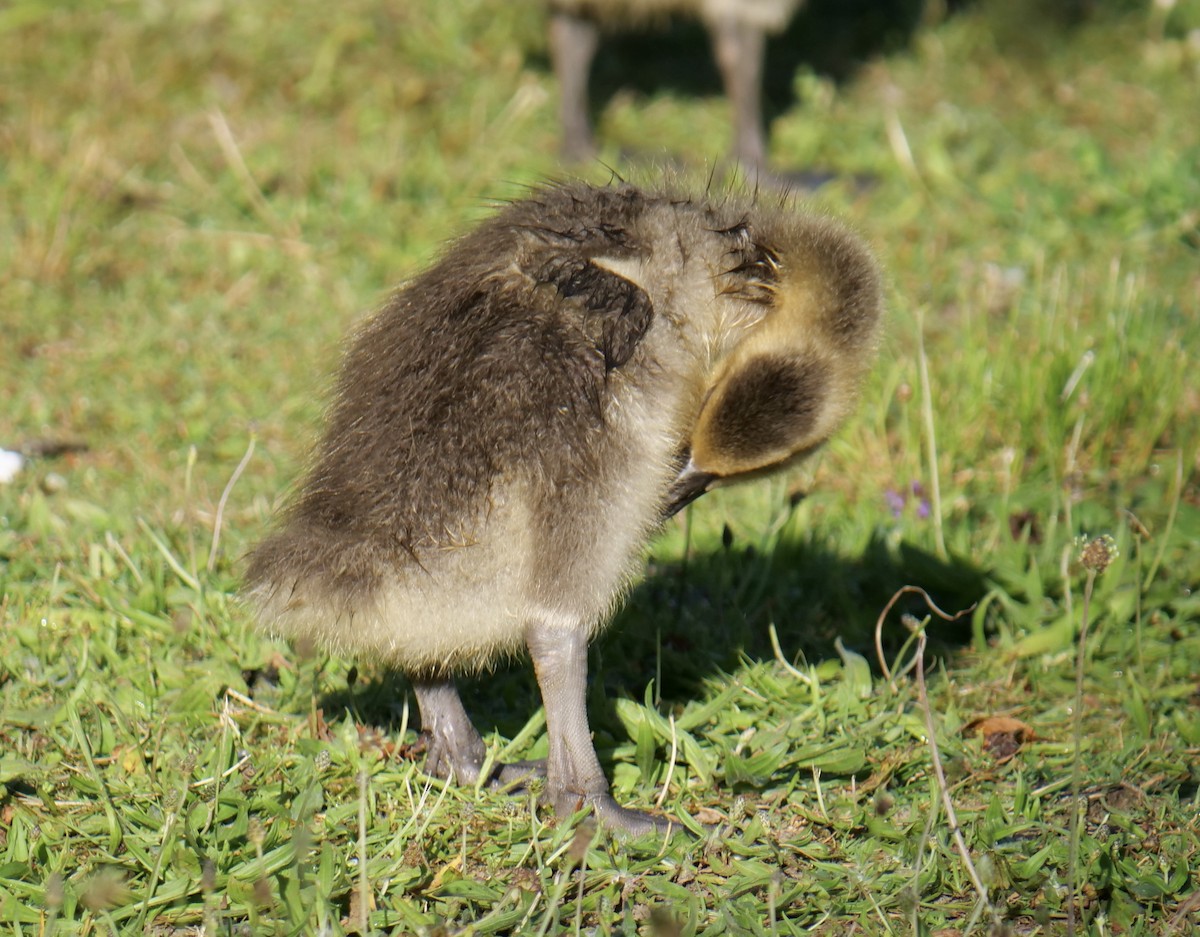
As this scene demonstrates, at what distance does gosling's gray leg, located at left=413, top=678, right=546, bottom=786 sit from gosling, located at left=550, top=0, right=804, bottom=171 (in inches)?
159

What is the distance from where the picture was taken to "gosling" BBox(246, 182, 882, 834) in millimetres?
2814

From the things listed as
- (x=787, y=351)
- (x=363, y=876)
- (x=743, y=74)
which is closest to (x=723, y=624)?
(x=787, y=351)

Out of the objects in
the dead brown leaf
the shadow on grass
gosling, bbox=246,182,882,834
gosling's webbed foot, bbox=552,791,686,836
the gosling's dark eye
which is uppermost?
the gosling's dark eye

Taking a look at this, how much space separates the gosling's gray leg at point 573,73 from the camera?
6.80m

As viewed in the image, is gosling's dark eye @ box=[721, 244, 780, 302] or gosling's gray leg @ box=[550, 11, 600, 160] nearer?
gosling's dark eye @ box=[721, 244, 780, 302]

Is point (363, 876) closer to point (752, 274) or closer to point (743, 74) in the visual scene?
point (752, 274)

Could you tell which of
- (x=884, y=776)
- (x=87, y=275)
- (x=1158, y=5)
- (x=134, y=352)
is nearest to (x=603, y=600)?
(x=884, y=776)

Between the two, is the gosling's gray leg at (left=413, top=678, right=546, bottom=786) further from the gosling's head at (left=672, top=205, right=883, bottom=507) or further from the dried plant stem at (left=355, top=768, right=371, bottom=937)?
the gosling's head at (left=672, top=205, right=883, bottom=507)

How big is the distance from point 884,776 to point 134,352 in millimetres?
3364

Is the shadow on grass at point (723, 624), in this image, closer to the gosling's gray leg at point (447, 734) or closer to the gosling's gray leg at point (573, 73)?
the gosling's gray leg at point (447, 734)

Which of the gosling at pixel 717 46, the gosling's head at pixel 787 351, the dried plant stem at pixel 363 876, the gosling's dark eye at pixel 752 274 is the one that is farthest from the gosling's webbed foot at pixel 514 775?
the gosling at pixel 717 46

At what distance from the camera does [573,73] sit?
6.82 meters

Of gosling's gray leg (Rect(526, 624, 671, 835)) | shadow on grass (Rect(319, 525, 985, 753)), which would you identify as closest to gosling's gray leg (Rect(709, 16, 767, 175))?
shadow on grass (Rect(319, 525, 985, 753))

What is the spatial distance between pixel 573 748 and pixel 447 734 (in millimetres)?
344
